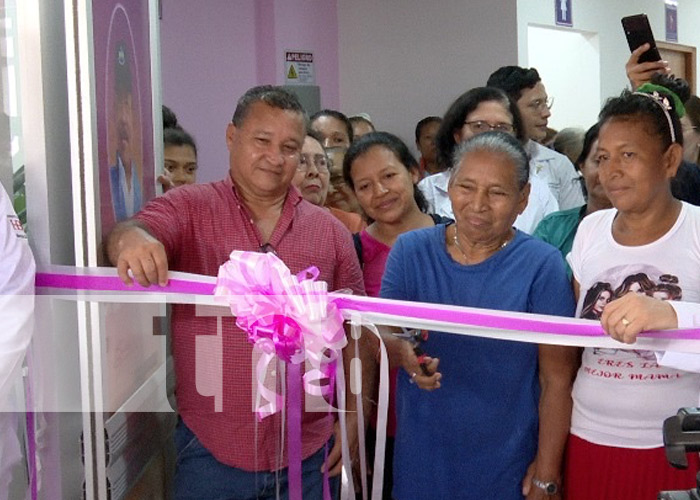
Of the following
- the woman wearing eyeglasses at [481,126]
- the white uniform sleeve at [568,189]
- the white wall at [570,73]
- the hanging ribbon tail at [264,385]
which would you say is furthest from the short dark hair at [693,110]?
the white wall at [570,73]

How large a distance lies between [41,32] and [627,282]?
1.46 m

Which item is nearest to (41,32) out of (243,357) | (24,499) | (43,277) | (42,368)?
(43,277)

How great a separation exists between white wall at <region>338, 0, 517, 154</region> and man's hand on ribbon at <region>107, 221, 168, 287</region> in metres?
4.84

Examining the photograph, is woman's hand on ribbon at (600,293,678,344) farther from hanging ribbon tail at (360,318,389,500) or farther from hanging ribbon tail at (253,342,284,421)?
hanging ribbon tail at (253,342,284,421)

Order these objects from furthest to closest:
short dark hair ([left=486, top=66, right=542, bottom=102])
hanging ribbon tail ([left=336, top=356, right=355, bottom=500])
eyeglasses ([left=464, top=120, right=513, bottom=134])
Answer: short dark hair ([left=486, top=66, right=542, bottom=102]) → eyeglasses ([left=464, top=120, right=513, bottom=134]) → hanging ribbon tail ([left=336, top=356, right=355, bottom=500])

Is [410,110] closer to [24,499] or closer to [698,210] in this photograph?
[698,210]

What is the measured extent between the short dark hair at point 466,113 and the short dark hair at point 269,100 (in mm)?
953

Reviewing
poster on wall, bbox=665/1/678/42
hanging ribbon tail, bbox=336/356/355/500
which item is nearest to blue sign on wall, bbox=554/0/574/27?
poster on wall, bbox=665/1/678/42

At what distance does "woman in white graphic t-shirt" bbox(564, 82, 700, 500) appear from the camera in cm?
205

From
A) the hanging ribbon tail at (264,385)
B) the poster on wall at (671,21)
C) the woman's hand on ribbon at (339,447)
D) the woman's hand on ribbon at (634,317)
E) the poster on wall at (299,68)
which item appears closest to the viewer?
the woman's hand on ribbon at (634,317)

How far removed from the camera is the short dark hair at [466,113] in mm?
3143

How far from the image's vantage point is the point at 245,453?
7.06ft

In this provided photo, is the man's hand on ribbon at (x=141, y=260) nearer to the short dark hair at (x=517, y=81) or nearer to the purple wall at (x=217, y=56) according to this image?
the short dark hair at (x=517, y=81)

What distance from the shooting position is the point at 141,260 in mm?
1874
